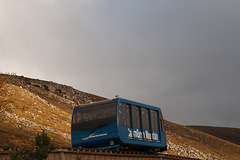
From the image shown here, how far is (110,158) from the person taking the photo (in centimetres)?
1989

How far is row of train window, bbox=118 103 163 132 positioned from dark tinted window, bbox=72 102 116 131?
0.68 m

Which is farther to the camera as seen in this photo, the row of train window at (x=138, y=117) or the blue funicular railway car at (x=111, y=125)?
the row of train window at (x=138, y=117)

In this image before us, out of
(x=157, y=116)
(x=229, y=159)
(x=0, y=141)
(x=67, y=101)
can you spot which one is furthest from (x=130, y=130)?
(x=229, y=159)

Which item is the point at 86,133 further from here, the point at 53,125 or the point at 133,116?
the point at 53,125

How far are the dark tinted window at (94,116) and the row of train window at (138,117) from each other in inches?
26.8

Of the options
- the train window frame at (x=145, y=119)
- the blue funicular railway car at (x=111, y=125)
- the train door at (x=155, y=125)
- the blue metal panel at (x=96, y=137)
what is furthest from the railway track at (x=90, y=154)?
the train window frame at (x=145, y=119)

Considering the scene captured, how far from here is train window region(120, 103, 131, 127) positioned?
21519 mm

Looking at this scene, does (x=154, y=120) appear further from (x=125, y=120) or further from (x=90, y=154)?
(x=90, y=154)

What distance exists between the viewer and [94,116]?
21.8 m

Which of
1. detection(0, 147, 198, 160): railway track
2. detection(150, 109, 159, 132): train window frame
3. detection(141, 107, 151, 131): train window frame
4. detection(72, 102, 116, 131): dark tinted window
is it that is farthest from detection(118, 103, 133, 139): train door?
detection(150, 109, 159, 132): train window frame

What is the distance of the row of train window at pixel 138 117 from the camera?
21.5 meters

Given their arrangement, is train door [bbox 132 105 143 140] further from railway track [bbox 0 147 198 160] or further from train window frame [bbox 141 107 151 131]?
railway track [bbox 0 147 198 160]

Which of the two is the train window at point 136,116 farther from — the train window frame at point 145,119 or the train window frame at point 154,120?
the train window frame at point 154,120

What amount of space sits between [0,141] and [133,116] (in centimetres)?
1281
